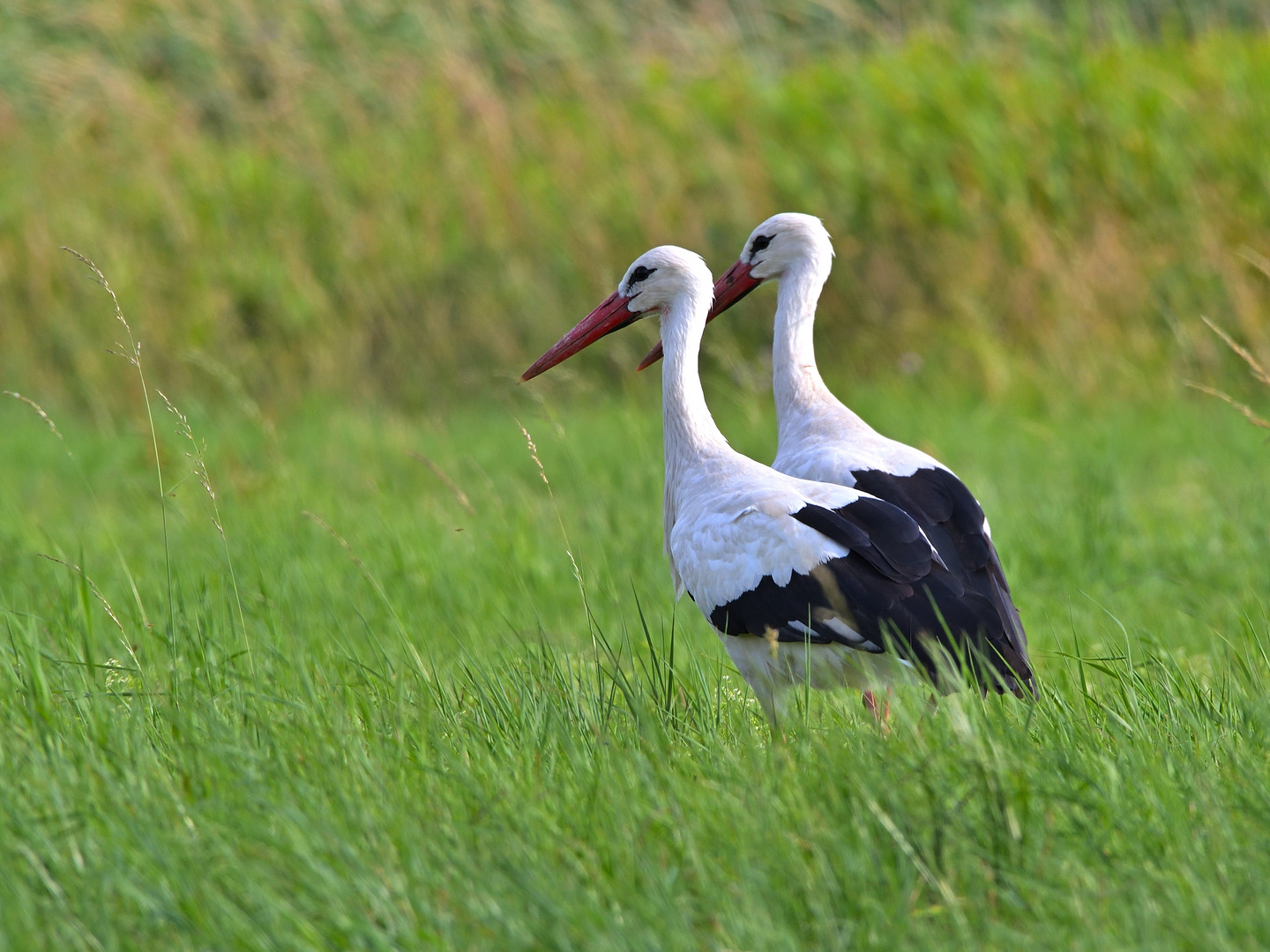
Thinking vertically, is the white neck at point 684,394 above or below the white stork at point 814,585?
above

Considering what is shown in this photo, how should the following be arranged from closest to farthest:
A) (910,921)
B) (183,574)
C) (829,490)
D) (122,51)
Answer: (910,921) < (829,490) < (183,574) < (122,51)

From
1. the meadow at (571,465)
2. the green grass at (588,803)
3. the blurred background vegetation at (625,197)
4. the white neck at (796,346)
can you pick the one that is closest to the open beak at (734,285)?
the white neck at (796,346)

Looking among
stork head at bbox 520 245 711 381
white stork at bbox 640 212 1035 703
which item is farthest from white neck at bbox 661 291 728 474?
white stork at bbox 640 212 1035 703

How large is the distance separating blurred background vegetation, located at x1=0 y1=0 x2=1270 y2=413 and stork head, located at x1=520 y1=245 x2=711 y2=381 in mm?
4007

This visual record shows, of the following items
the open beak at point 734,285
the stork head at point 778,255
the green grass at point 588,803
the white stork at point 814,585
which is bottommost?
the green grass at point 588,803

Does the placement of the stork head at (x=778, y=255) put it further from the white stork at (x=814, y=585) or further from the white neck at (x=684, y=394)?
the white stork at (x=814, y=585)

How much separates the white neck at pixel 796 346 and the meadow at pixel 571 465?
81cm

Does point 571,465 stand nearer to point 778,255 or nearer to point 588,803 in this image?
point 778,255

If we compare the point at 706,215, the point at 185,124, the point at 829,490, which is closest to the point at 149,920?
the point at 829,490

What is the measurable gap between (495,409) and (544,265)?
3.76 feet

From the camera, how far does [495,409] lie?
29.5 ft

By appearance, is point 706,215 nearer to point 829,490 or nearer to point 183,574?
point 183,574

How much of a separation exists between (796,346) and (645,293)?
0.73m

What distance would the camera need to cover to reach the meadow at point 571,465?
2.24 meters
